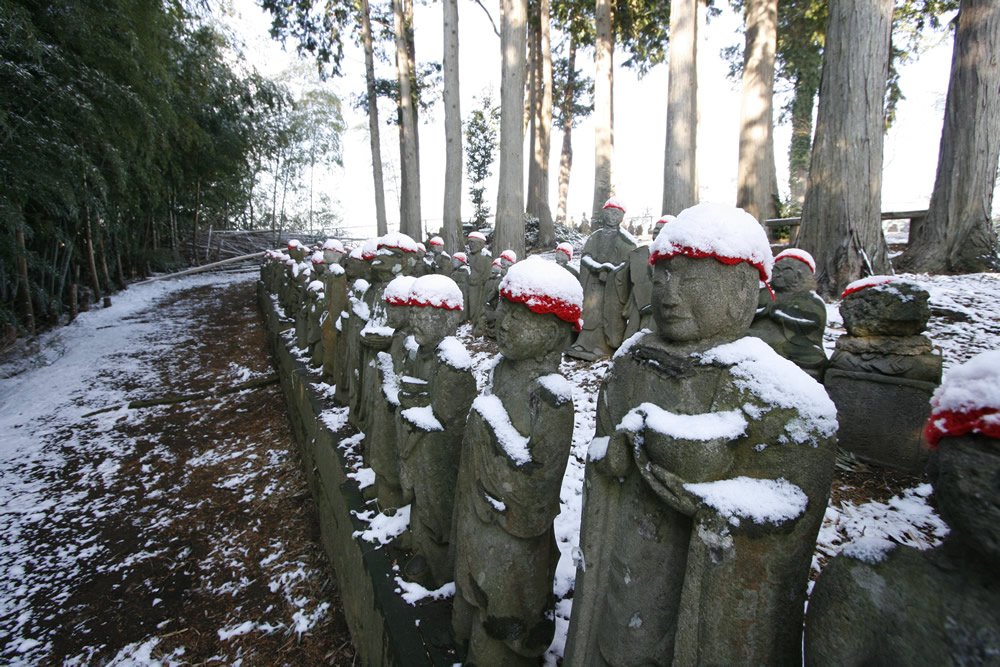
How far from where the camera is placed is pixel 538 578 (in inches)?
72.0

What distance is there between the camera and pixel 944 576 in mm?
906

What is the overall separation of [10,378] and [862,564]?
11.8 meters

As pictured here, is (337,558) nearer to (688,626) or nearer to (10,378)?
(688,626)

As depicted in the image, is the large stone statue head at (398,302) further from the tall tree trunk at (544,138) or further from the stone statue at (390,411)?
the tall tree trunk at (544,138)

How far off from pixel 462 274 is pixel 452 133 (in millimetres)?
4675

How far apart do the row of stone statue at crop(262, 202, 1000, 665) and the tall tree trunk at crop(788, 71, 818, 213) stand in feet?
50.1

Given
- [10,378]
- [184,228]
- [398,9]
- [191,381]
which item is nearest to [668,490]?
[191,381]

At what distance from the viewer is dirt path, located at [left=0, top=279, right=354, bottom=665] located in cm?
308

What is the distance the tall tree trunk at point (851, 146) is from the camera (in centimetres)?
641

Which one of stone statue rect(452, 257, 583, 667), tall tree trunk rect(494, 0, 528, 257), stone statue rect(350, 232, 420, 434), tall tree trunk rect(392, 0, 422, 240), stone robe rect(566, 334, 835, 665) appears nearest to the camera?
stone robe rect(566, 334, 835, 665)

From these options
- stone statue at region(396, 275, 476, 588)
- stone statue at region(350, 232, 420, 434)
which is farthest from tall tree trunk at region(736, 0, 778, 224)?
stone statue at region(396, 275, 476, 588)

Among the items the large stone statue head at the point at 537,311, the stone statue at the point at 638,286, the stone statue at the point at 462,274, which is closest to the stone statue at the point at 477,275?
the stone statue at the point at 462,274

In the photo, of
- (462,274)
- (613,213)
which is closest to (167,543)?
(613,213)

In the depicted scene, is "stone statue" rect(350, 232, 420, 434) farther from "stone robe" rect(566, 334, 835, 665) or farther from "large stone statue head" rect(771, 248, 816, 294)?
"large stone statue head" rect(771, 248, 816, 294)
